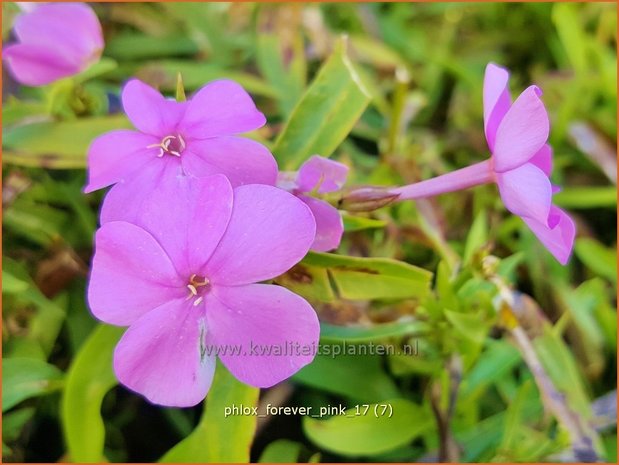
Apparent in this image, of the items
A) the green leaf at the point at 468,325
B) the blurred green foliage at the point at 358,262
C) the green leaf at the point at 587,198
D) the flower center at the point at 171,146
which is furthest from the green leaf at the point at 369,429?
the green leaf at the point at 587,198

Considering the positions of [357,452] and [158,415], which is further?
[158,415]

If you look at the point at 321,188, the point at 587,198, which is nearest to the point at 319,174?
the point at 321,188

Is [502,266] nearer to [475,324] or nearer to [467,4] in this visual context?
[475,324]

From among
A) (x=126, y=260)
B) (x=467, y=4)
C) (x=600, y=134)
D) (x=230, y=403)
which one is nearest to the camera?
(x=126, y=260)

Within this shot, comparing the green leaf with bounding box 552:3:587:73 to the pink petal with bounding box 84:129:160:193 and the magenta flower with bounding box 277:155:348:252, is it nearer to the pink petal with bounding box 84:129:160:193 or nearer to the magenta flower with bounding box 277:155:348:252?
the magenta flower with bounding box 277:155:348:252

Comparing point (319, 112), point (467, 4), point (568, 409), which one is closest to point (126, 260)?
point (319, 112)

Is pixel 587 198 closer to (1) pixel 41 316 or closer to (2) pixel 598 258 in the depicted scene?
(2) pixel 598 258

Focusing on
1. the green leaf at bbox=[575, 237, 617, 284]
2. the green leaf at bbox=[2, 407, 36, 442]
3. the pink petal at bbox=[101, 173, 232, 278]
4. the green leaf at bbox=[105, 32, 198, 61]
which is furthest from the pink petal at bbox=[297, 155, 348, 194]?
the green leaf at bbox=[105, 32, 198, 61]
